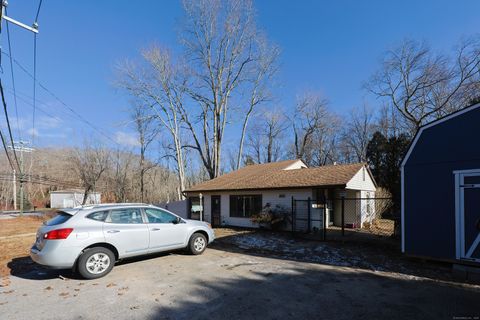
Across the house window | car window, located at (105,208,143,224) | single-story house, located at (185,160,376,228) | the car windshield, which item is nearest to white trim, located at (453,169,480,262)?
single-story house, located at (185,160,376,228)

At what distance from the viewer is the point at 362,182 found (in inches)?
682

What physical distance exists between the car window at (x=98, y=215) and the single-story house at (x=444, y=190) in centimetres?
783

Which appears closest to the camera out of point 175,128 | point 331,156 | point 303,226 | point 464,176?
point 464,176

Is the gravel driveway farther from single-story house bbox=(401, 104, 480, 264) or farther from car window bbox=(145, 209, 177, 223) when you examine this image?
single-story house bbox=(401, 104, 480, 264)

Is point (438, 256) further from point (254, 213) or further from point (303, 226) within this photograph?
point (254, 213)

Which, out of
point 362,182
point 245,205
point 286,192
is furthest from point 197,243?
point 362,182

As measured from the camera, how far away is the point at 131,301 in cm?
488

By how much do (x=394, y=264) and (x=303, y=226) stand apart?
7098mm

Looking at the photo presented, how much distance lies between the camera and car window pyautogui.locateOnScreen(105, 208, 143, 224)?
686 centimetres

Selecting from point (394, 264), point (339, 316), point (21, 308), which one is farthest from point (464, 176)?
point (21, 308)

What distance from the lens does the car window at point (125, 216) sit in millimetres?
6859

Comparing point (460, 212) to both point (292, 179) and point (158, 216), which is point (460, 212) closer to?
point (158, 216)

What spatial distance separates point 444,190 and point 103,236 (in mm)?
8228

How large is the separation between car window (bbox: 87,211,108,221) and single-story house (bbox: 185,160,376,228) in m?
9.39
